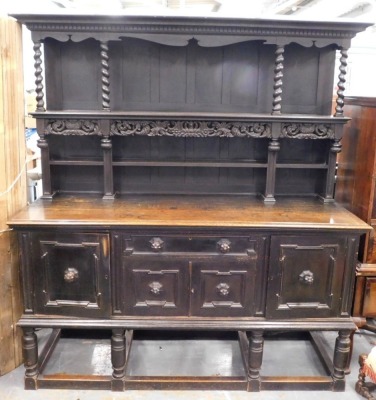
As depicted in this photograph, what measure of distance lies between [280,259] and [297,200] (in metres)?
0.55

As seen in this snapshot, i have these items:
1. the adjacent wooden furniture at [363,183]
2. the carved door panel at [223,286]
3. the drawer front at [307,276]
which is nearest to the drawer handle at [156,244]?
the carved door panel at [223,286]

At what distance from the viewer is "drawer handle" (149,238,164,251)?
6.60 ft

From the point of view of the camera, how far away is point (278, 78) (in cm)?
222

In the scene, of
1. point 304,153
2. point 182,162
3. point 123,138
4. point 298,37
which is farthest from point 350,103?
point 123,138

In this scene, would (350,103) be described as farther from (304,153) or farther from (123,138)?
(123,138)

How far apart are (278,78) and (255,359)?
1.50 meters

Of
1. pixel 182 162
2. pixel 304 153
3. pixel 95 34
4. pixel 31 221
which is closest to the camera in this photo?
pixel 31 221

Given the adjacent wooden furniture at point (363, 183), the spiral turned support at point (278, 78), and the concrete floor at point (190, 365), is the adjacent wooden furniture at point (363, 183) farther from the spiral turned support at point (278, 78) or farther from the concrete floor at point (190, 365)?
the spiral turned support at point (278, 78)

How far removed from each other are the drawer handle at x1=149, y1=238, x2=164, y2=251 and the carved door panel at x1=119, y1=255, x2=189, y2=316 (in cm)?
5

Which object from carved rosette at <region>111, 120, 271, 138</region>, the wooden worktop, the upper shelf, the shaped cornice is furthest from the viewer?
the upper shelf

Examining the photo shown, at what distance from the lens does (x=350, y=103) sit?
2.53 metres

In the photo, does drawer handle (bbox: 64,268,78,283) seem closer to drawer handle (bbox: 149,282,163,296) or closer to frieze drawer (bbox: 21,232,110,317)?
frieze drawer (bbox: 21,232,110,317)

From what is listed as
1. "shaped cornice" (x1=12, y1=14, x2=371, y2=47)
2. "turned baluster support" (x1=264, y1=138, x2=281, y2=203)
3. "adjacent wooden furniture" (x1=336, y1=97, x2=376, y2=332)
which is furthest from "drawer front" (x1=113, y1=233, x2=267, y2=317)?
"shaped cornice" (x1=12, y1=14, x2=371, y2=47)

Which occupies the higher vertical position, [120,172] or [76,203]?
[120,172]
